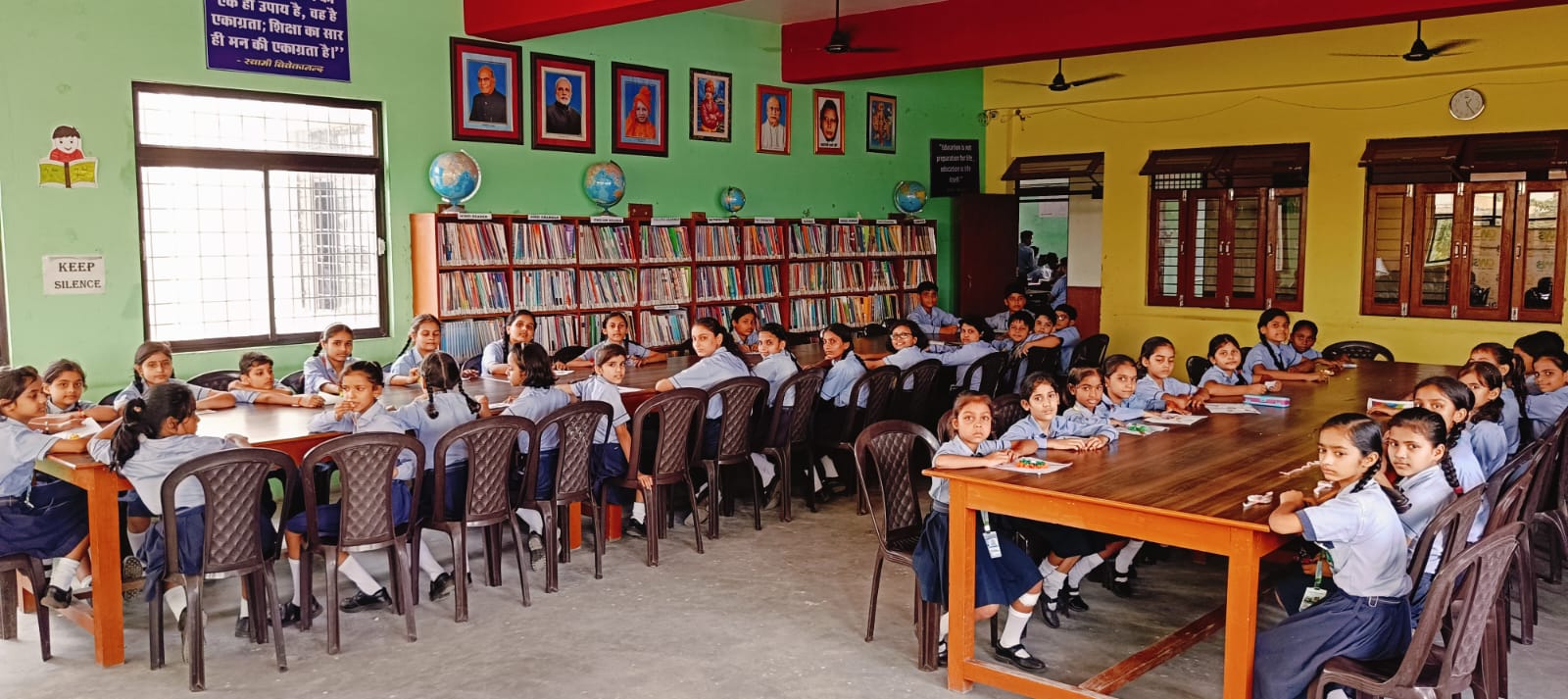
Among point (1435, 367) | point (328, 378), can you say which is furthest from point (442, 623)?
point (1435, 367)

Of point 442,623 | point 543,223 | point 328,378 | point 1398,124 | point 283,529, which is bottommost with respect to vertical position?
point 442,623

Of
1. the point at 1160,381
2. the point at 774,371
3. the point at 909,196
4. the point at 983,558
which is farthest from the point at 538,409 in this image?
the point at 909,196

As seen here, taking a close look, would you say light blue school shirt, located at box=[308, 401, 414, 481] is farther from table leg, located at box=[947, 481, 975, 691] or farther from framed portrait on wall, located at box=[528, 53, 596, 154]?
framed portrait on wall, located at box=[528, 53, 596, 154]

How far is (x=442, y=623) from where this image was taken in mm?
5094

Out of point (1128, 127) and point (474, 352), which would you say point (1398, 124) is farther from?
point (474, 352)

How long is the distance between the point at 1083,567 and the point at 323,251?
5.20 meters

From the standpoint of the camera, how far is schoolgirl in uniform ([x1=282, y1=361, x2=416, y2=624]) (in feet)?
16.3

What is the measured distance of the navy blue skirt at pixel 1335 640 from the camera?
351 centimetres

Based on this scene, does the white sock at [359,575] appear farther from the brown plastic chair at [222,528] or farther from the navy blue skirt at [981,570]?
the navy blue skirt at [981,570]

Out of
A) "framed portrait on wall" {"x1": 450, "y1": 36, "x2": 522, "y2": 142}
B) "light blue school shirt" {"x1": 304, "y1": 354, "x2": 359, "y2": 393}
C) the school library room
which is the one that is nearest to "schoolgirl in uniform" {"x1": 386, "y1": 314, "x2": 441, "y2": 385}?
the school library room

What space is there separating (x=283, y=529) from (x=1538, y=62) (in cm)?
947

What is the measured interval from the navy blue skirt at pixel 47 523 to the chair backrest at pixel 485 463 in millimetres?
1349

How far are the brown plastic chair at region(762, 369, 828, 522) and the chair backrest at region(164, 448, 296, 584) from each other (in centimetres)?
292

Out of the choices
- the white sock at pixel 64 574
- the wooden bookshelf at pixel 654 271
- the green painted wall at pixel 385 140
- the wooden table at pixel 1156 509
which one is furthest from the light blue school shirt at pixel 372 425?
the wooden bookshelf at pixel 654 271
